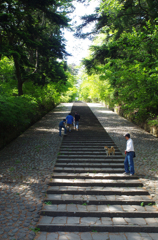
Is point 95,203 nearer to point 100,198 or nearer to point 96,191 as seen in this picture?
point 100,198

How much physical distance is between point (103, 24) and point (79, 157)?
12786 mm

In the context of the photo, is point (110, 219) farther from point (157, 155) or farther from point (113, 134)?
point (113, 134)

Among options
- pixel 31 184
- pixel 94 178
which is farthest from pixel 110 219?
pixel 31 184

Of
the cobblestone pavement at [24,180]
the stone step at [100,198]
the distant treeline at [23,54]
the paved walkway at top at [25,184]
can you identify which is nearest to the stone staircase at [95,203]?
the stone step at [100,198]

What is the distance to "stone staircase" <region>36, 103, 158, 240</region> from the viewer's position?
4.86m

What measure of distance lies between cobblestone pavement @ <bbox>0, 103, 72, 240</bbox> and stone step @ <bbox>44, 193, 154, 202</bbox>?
502 mm

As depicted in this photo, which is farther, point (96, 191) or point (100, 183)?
point (100, 183)

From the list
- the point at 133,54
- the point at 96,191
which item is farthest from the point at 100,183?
the point at 133,54

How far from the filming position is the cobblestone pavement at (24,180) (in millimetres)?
4794

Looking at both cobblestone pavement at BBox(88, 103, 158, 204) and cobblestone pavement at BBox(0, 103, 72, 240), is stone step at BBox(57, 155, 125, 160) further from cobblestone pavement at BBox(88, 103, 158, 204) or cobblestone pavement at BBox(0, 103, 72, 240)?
cobblestone pavement at BBox(88, 103, 158, 204)

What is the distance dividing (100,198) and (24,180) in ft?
9.78

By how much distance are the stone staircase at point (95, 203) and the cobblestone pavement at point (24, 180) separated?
0.31 metres

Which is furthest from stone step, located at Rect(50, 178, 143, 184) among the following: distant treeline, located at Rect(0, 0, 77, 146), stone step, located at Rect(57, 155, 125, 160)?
distant treeline, located at Rect(0, 0, 77, 146)

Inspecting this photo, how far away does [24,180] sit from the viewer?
7.31m
